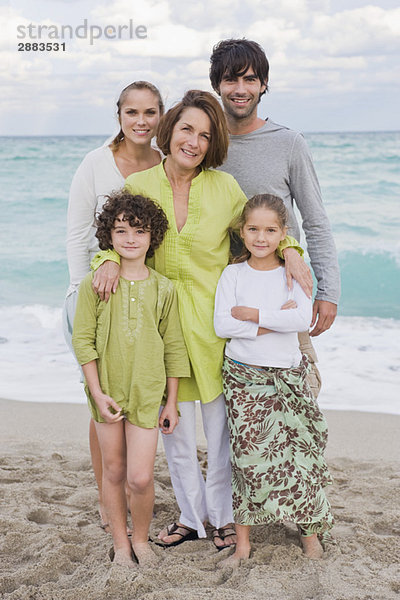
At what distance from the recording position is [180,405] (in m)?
2.78

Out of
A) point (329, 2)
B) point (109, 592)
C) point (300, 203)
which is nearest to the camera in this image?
point (109, 592)

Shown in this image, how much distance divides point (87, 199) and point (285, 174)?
35.1 inches

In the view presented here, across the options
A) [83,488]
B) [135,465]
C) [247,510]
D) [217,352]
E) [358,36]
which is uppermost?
[358,36]

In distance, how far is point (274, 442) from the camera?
266cm

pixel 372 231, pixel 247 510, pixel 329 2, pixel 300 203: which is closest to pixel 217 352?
pixel 247 510

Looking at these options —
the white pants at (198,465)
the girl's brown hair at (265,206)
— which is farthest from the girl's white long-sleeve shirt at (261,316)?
the white pants at (198,465)

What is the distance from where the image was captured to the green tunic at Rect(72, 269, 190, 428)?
8.37ft

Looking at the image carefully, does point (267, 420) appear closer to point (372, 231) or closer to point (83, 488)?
point (83, 488)

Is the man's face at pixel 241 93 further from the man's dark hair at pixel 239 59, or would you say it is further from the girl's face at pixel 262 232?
the girl's face at pixel 262 232

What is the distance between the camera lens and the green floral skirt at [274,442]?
104 inches

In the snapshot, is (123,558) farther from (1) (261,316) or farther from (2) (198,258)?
(2) (198,258)

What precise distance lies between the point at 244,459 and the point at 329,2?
1418 cm

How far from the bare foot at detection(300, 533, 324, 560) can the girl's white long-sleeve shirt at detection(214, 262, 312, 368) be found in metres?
0.74

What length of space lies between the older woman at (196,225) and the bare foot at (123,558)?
49 centimetres
